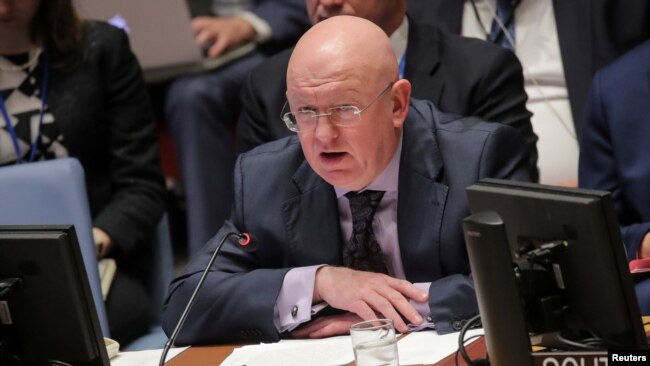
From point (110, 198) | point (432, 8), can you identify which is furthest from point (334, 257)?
point (432, 8)

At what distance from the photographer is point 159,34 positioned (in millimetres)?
4164

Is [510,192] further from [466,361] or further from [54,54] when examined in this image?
[54,54]

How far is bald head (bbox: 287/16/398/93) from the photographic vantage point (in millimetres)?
2627

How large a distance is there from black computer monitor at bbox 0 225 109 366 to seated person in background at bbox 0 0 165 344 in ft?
4.34

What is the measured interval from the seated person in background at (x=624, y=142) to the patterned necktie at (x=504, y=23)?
0.88m

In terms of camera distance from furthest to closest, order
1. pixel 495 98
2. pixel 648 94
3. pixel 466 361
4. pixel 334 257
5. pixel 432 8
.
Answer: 1. pixel 432 8
2. pixel 495 98
3. pixel 648 94
4. pixel 334 257
5. pixel 466 361

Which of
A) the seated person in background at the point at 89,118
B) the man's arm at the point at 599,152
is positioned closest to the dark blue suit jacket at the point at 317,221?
the man's arm at the point at 599,152

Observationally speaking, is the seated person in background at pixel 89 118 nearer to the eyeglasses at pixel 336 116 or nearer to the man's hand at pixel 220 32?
the man's hand at pixel 220 32

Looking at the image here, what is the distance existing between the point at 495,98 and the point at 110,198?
126 centimetres

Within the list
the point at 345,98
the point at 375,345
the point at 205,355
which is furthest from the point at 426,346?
the point at 345,98

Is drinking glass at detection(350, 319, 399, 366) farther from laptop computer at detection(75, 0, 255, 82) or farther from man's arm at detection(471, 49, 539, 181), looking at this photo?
laptop computer at detection(75, 0, 255, 82)

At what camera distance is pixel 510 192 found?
1.88 meters

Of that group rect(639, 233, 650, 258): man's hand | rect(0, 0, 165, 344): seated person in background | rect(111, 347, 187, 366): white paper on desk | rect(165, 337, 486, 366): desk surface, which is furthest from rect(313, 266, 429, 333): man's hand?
rect(0, 0, 165, 344): seated person in background

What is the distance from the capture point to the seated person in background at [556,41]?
148 inches
